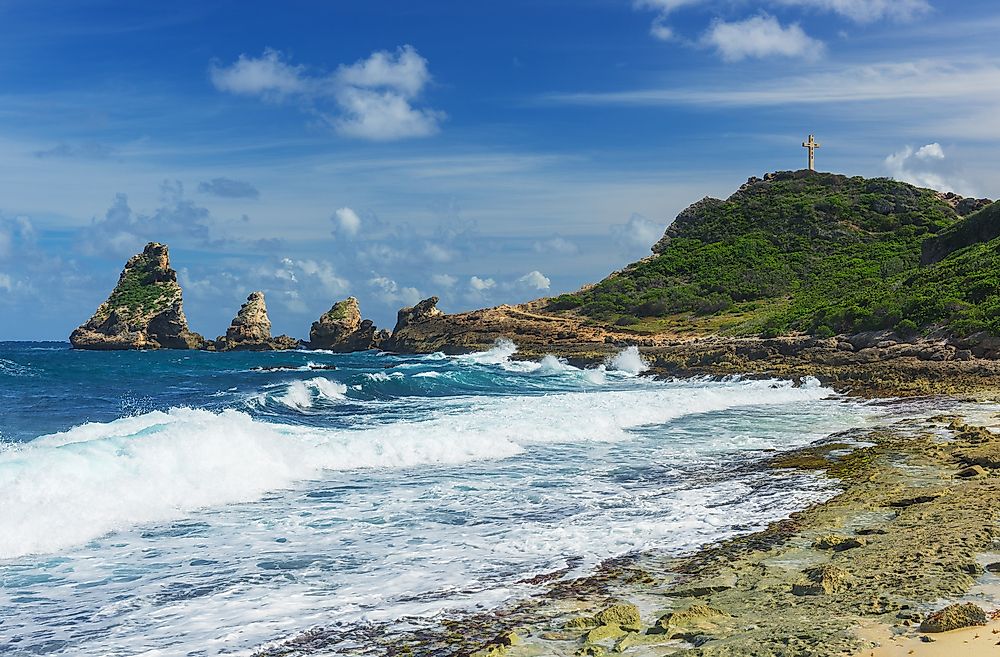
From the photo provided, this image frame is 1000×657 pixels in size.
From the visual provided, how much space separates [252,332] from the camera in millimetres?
95375

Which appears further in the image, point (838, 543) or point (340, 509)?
point (340, 509)

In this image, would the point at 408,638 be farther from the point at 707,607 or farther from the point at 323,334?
the point at 323,334

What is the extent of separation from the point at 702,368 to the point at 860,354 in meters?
6.44

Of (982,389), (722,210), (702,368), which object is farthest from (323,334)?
(982,389)

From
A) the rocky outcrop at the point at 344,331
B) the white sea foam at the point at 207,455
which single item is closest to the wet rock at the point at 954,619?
the white sea foam at the point at 207,455

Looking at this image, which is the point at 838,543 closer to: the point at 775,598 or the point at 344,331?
the point at 775,598

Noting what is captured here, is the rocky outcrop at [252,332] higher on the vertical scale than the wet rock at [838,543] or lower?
higher

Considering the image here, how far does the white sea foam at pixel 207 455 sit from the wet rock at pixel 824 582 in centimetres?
857

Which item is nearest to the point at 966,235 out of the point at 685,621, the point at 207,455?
the point at 207,455

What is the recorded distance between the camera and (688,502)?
11289 millimetres

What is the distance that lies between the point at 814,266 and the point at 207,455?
2439 inches

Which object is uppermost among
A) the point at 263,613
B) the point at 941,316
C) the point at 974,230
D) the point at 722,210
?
the point at 722,210

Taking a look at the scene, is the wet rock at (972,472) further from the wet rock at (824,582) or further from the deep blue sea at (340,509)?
the wet rock at (824,582)

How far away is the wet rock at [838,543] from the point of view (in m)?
8.26
